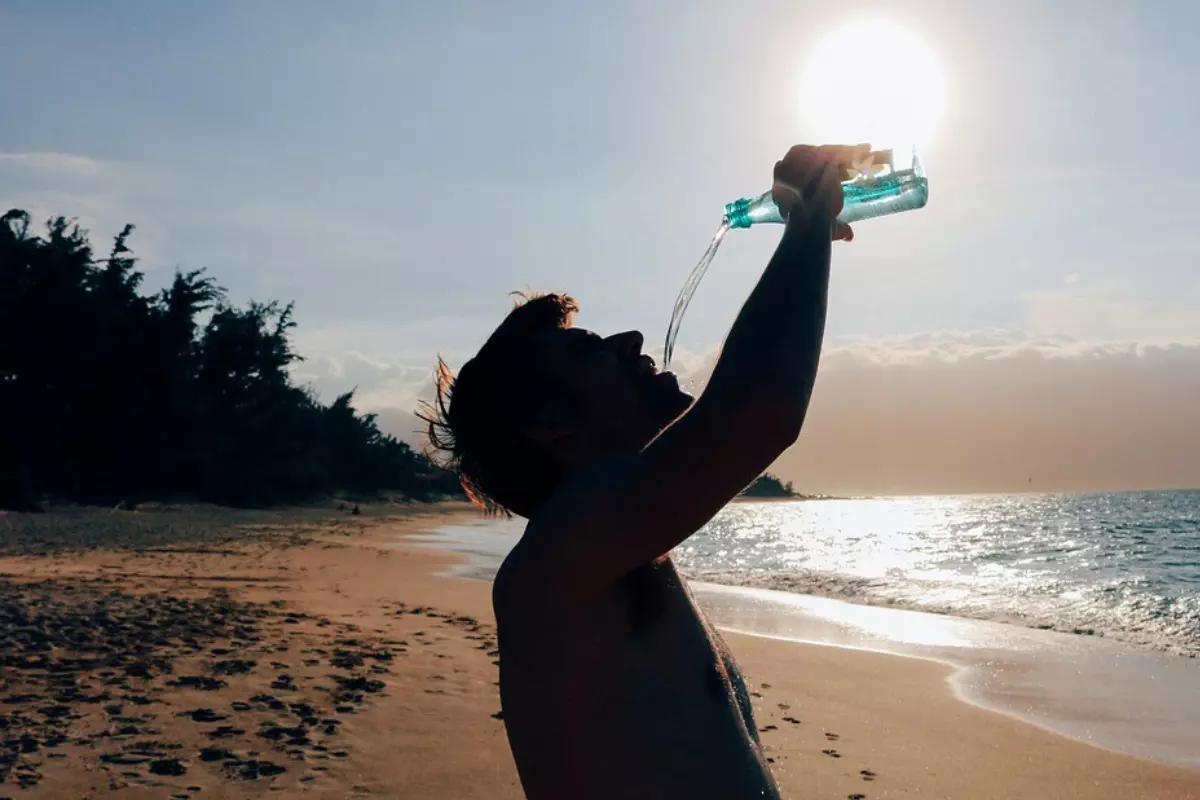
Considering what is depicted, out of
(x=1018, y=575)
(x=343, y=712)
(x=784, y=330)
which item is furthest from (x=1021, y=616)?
(x=784, y=330)

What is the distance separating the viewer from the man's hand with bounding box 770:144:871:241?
1471 mm

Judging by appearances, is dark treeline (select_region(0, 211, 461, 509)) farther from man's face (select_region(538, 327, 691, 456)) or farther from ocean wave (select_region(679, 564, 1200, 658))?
man's face (select_region(538, 327, 691, 456))

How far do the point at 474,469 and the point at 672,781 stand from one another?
2.21ft

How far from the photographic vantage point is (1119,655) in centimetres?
1203

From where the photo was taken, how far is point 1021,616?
15797mm

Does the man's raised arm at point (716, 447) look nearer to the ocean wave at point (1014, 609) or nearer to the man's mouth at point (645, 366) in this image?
the man's mouth at point (645, 366)

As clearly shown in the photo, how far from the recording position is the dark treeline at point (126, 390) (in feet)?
101

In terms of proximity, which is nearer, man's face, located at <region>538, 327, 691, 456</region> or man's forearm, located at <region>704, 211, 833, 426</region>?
man's forearm, located at <region>704, 211, 833, 426</region>

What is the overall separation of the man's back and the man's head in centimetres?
28

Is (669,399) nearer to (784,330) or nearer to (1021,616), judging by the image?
(784,330)

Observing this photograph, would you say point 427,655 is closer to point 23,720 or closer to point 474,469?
point 23,720

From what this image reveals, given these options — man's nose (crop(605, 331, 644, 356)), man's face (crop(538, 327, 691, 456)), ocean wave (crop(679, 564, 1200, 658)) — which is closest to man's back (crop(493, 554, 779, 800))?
man's face (crop(538, 327, 691, 456))

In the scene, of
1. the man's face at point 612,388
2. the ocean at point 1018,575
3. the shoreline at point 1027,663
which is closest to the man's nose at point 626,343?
the man's face at point 612,388

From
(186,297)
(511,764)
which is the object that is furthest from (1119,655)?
(186,297)
